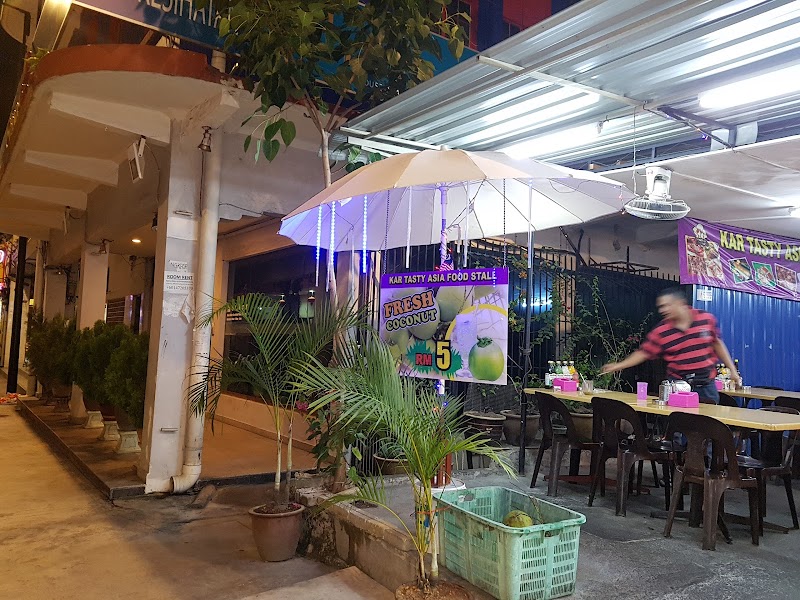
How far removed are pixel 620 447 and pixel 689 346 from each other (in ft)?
4.75

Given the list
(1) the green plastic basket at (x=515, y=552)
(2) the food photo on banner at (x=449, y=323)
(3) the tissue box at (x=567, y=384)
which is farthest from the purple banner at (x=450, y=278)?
(3) the tissue box at (x=567, y=384)

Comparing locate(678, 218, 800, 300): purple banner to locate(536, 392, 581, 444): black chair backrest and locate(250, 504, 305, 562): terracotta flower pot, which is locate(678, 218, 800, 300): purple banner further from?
locate(250, 504, 305, 562): terracotta flower pot

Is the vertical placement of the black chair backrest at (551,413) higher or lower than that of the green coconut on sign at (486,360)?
lower

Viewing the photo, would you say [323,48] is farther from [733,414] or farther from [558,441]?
[733,414]

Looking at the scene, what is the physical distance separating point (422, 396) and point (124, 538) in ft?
10.7

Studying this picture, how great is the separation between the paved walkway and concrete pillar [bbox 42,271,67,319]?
8381 mm

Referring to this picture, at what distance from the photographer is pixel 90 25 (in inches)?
309

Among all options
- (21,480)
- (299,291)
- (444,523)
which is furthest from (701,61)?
(21,480)

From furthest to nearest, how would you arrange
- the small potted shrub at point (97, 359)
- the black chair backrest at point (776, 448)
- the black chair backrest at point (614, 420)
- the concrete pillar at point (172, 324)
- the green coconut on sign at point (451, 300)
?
the small potted shrub at point (97, 359)
the concrete pillar at point (172, 324)
the black chair backrest at point (614, 420)
the black chair backrest at point (776, 448)
the green coconut on sign at point (451, 300)

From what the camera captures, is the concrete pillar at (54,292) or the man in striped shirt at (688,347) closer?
the man in striped shirt at (688,347)

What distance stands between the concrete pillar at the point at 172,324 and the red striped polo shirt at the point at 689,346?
4809 mm

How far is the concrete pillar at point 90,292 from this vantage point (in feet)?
35.1

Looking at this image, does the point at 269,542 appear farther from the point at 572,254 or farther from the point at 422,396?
the point at 572,254

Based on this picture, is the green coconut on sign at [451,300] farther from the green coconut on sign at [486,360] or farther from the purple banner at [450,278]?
the green coconut on sign at [486,360]
